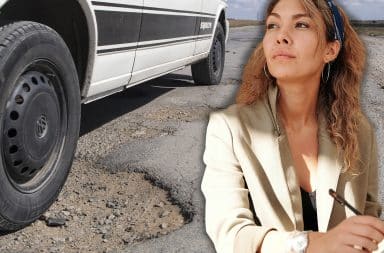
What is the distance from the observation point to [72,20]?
331 cm

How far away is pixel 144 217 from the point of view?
3.06 meters

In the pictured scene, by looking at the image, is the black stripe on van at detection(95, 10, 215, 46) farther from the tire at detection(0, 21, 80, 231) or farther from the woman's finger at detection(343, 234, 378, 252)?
the woman's finger at detection(343, 234, 378, 252)

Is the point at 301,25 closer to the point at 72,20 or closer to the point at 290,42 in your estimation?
the point at 290,42

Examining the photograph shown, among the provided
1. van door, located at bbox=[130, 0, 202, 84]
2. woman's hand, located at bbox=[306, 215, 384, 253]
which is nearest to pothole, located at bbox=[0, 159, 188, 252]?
van door, located at bbox=[130, 0, 202, 84]

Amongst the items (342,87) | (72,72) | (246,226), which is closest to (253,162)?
(246,226)

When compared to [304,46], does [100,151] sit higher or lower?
lower

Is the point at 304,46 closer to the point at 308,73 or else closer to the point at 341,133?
the point at 308,73

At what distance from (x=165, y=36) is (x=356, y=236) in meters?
3.79

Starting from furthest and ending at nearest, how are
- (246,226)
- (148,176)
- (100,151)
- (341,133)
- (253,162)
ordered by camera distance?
(100,151), (148,176), (341,133), (253,162), (246,226)

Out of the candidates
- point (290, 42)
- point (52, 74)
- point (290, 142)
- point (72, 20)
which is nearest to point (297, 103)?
point (290, 142)

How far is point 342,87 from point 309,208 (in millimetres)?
372

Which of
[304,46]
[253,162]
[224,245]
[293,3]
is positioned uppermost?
[293,3]

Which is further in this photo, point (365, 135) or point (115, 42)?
point (115, 42)

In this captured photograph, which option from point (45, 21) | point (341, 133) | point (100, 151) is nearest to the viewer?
point (341, 133)
